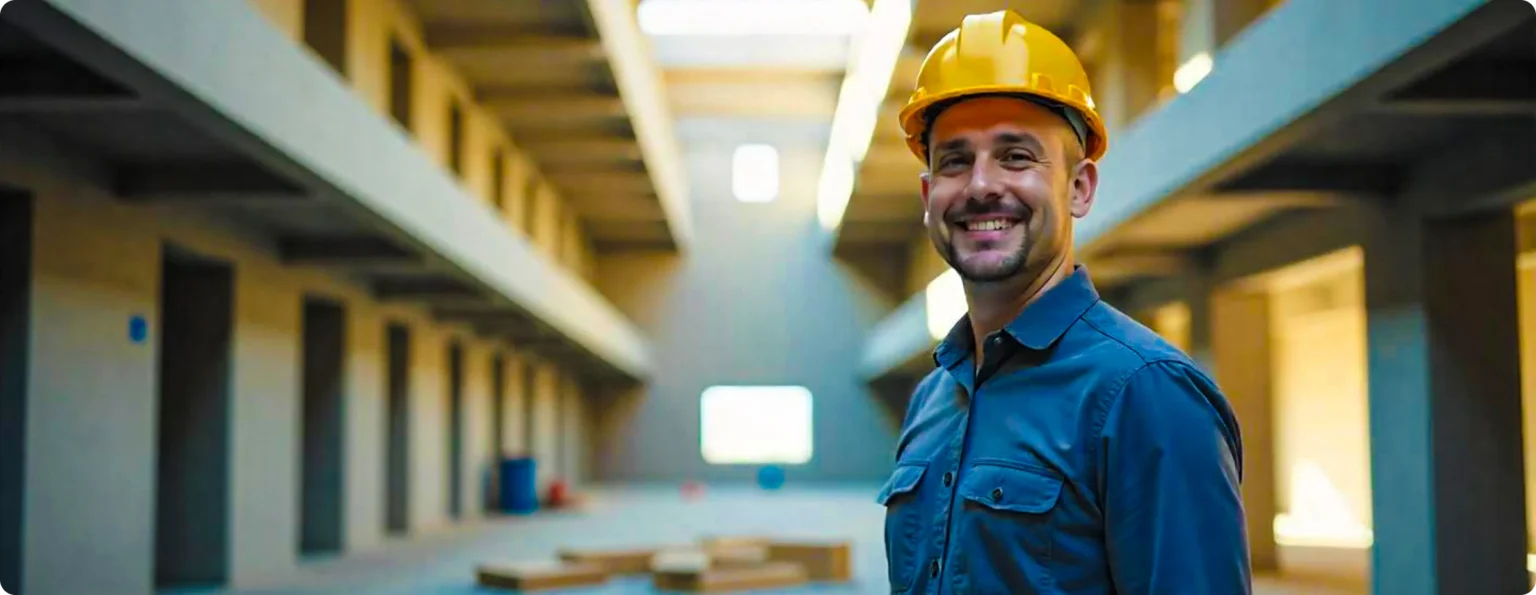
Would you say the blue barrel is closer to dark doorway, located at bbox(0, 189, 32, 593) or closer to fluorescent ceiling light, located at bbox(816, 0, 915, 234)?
fluorescent ceiling light, located at bbox(816, 0, 915, 234)

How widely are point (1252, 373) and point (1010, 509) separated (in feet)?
43.5

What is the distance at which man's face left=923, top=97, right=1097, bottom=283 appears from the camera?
259 centimetres

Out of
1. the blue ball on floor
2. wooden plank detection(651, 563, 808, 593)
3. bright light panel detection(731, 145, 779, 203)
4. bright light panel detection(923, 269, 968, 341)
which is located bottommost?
the blue ball on floor

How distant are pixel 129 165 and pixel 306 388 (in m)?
6.53

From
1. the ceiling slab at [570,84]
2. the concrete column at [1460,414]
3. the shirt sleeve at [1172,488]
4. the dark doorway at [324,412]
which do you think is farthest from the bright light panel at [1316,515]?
the shirt sleeve at [1172,488]

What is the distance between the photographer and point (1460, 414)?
9984mm

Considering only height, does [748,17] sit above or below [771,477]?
above

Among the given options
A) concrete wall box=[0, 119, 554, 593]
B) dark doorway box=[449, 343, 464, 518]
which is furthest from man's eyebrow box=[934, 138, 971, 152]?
dark doorway box=[449, 343, 464, 518]

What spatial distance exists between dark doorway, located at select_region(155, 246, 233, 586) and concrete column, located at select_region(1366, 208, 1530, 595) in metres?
10.2

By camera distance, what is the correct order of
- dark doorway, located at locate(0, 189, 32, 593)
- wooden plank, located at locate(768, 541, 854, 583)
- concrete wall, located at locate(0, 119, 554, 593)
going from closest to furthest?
1. dark doorway, located at locate(0, 189, 32, 593)
2. concrete wall, located at locate(0, 119, 554, 593)
3. wooden plank, located at locate(768, 541, 854, 583)

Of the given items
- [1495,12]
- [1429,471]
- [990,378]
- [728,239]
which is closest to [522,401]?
[728,239]

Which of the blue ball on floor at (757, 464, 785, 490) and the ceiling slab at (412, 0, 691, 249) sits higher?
the ceiling slab at (412, 0, 691, 249)

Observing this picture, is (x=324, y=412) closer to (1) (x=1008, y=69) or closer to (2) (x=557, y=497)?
(2) (x=557, y=497)

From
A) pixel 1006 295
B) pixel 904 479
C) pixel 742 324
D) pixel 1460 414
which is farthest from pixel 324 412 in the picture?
pixel 742 324
